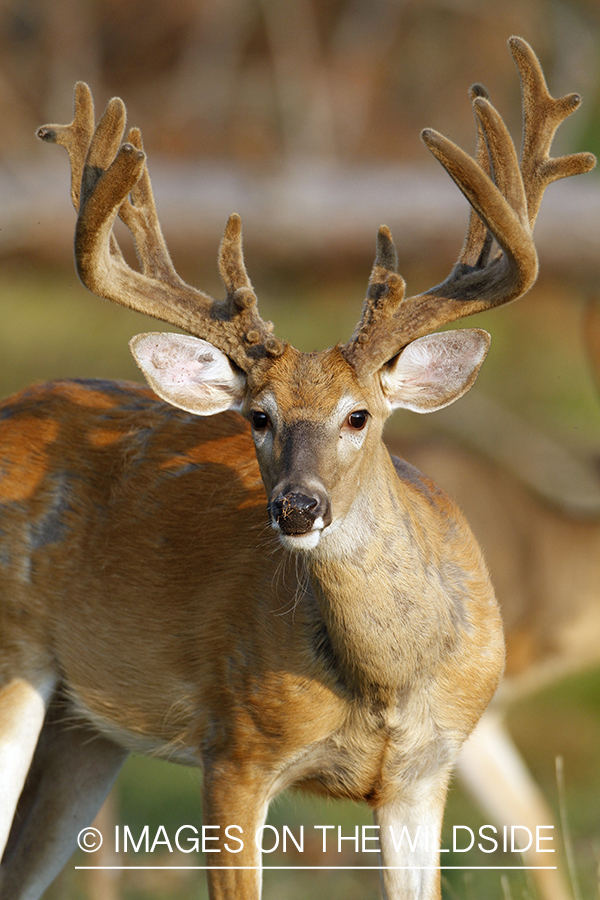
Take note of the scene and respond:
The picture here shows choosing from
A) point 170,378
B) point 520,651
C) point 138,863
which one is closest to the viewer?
point 170,378

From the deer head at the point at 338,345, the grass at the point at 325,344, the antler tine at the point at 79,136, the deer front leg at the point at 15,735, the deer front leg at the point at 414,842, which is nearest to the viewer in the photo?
the deer head at the point at 338,345

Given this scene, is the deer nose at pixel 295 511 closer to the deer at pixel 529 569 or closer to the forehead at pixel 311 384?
the forehead at pixel 311 384

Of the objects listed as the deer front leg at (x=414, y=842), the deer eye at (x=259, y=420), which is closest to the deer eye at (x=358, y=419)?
the deer eye at (x=259, y=420)

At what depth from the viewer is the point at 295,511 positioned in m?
3.22

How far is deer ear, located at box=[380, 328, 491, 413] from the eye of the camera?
3.72 m

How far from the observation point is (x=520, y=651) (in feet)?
21.6

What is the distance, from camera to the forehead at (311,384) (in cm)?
352

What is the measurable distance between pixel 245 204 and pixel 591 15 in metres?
7.48

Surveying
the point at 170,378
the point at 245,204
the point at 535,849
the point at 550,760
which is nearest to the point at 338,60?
the point at 245,204

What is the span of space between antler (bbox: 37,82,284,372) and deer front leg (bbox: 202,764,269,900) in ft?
3.94

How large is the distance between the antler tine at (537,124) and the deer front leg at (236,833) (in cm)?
185

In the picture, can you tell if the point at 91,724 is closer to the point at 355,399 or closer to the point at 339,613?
the point at 339,613

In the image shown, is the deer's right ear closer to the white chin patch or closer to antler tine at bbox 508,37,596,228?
the white chin patch

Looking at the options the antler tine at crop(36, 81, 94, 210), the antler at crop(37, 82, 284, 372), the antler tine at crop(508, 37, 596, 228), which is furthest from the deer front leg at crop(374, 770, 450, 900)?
the antler tine at crop(36, 81, 94, 210)
